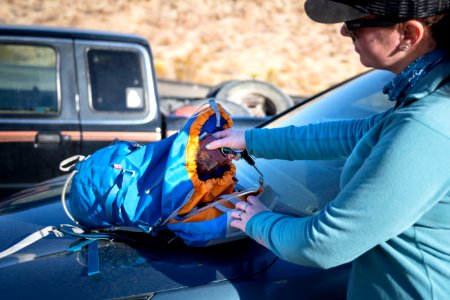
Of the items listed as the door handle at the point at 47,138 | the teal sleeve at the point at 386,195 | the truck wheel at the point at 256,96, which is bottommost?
the truck wheel at the point at 256,96

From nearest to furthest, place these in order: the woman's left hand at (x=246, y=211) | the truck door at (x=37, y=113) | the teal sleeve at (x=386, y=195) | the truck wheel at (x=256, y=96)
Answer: the teal sleeve at (x=386, y=195) < the woman's left hand at (x=246, y=211) < the truck door at (x=37, y=113) < the truck wheel at (x=256, y=96)

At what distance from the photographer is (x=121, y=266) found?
1.61m

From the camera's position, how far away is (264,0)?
771 inches

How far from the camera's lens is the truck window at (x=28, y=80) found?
3717 mm

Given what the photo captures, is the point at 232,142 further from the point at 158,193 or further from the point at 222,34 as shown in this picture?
the point at 222,34

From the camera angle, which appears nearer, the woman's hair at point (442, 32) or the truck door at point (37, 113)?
the woman's hair at point (442, 32)

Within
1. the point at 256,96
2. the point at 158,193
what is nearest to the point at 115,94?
the point at 256,96

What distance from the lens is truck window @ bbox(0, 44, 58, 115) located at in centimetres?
372

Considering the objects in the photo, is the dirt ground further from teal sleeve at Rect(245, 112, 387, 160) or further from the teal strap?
the teal strap

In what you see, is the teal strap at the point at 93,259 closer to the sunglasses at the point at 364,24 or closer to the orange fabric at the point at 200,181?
the orange fabric at the point at 200,181

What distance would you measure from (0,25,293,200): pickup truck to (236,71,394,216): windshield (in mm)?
1022

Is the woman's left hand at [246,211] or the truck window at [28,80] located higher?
the woman's left hand at [246,211]

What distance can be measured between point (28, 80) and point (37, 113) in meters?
→ 0.33

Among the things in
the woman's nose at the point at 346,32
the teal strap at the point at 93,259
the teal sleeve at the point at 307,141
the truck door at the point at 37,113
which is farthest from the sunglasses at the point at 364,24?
the truck door at the point at 37,113
